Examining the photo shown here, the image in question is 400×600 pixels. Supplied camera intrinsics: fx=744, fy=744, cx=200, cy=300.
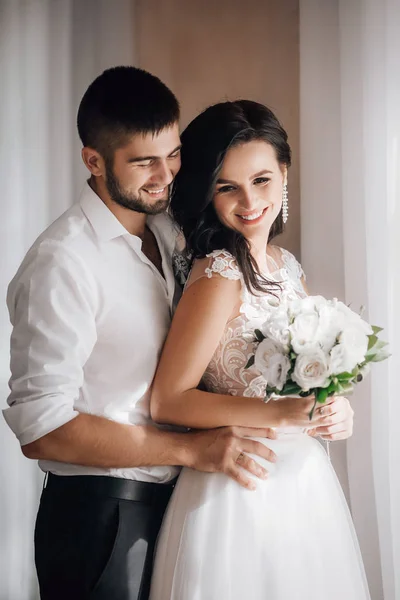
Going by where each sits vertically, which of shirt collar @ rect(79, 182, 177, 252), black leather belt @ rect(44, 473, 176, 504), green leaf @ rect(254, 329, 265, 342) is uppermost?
shirt collar @ rect(79, 182, 177, 252)

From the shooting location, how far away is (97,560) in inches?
71.1

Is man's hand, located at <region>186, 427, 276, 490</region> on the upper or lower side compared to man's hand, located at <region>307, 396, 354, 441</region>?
lower

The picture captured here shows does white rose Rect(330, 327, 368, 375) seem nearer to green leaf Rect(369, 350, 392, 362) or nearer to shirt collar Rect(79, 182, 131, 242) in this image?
green leaf Rect(369, 350, 392, 362)

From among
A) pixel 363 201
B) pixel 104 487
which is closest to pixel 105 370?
pixel 104 487

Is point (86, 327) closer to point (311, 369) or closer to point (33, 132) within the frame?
point (311, 369)

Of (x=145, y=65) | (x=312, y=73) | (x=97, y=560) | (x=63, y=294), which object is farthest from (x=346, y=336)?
(x=145, y=65)

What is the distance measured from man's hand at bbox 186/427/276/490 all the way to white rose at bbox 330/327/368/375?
0.34 meters

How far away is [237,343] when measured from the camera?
73.3 inches

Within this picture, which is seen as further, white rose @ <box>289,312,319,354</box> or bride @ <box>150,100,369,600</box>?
bride @ <box>150,100,369,600</box>

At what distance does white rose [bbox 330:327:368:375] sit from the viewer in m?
1.59

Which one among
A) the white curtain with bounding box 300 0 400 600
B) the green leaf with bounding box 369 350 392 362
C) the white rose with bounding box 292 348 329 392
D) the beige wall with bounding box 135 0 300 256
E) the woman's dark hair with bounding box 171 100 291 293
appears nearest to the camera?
the white rose with bounding box 292 348 329 392

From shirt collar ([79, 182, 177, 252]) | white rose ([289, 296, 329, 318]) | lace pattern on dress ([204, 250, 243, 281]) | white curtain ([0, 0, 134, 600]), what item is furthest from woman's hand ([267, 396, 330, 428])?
white curtain ([0, 0, 134, 600])

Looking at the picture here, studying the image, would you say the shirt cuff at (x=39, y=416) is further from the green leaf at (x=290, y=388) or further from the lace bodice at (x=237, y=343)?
the green leaf at (x=290, y=388)

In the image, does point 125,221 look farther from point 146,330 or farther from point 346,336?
point 346,336
